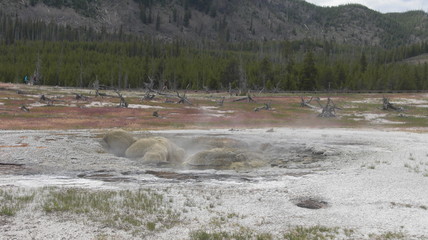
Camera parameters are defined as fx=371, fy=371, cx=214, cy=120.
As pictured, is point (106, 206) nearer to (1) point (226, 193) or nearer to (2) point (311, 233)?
(1) point (226, 193)

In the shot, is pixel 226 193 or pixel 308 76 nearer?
pixel 226 193

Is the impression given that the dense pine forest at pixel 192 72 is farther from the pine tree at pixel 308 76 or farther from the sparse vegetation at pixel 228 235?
the sparse vegetation at pixel 228 235

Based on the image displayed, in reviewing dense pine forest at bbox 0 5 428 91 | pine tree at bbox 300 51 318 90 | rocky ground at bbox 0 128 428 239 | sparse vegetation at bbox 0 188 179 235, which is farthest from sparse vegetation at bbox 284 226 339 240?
pine tree at bbox 300 51 318 90

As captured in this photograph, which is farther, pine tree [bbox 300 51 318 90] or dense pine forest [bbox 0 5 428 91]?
dense pine forest [bbox 0 5 428 91]

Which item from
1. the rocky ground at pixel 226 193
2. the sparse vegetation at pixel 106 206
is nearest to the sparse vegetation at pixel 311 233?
the rocky ground at pixel 226 193

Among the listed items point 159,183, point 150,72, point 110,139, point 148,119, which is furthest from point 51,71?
point 159,183

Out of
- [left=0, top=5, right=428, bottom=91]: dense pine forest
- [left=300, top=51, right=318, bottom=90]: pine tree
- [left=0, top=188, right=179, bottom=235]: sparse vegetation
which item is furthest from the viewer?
[left=0, top=5, right=428, bottom=91]: dense pine forest

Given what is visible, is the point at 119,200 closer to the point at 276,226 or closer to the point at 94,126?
the point at 276,226

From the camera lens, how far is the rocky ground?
11.2m

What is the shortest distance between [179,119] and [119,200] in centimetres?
3340

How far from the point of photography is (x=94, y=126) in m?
38.2

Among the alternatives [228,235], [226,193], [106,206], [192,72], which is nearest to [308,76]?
[192,72]

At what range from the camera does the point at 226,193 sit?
591 inches

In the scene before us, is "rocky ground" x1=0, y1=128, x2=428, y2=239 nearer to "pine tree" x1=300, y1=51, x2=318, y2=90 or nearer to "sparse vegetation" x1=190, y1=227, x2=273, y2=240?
"sparse vegetation" x1=190, y1=227, x2=273, y2=240
